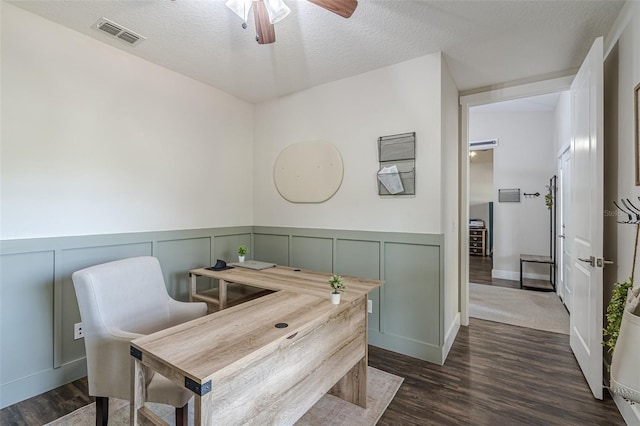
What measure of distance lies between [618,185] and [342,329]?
2077 mm

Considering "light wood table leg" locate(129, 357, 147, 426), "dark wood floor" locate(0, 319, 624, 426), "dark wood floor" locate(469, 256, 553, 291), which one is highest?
"light wood table leg" locate(129, 357, 147, 426)

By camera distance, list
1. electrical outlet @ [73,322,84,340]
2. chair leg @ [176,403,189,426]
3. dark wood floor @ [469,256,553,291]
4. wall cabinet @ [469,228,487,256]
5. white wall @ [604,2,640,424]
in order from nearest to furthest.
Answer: chair leg @ [176,403,189,426], white wall @ [604,2,640,424], electrical outlet @ [73,322,84,340], dark wood floor @ [469,256,553,291], wall cabinet @ [469,228,487,256]

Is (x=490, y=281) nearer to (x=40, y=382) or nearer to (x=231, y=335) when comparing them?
(x=231, y=335)

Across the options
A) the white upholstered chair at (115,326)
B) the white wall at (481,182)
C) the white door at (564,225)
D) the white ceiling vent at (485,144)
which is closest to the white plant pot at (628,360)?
the white upholstered chair at (115,326)

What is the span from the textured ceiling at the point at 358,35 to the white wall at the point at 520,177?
2813mm

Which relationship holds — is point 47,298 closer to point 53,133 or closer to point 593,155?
point 53,133

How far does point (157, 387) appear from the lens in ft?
4.51

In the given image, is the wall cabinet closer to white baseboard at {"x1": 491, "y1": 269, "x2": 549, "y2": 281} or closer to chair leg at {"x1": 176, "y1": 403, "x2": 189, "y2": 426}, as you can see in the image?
white baseboard at {"x1": 491, "y1": 269, "x2": 549, "y2": 281}

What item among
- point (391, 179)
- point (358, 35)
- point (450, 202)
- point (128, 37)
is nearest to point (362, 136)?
point (391, 179)

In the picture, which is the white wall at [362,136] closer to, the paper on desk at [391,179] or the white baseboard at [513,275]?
the paper on desk at [391,179]

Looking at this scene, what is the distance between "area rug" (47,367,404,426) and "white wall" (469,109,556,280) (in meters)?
4.51

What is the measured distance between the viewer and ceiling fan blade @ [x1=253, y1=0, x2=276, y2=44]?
64.5 inches

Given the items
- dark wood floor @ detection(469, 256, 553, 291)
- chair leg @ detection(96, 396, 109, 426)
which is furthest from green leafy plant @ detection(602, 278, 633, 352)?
dark wood floor @ detection(469, 256, 553, 291)

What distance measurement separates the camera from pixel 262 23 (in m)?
1.71
